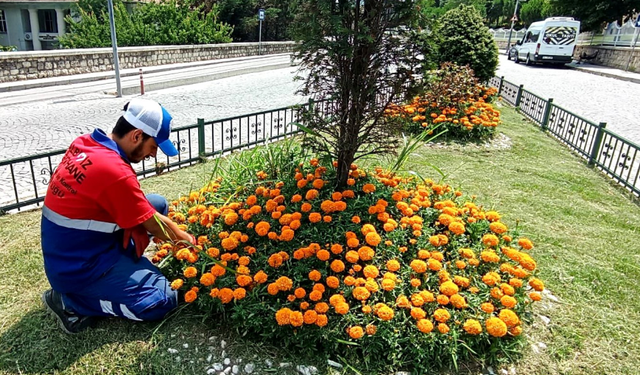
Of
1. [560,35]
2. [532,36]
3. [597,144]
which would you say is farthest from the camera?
[532,36]

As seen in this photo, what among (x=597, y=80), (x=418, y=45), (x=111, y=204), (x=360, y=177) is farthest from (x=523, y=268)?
(x=597, y=80)

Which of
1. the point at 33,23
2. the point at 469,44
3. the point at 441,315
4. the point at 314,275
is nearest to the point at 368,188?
the point at 314,275

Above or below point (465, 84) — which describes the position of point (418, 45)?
above

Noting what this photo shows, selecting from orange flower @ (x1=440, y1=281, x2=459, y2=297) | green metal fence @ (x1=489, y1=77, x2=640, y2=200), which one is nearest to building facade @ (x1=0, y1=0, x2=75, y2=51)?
green metal fence @ (x1=489, y1=77, x2=640, y2=200)

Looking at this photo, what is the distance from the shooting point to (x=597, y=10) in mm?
31297

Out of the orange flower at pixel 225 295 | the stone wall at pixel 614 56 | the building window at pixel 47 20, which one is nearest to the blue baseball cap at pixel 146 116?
the orange flower at pixel 225 295

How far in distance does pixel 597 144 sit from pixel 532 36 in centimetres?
2486

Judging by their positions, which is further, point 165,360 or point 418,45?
point 418,45

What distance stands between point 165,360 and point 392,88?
260cm

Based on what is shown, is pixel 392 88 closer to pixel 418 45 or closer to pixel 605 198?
pixel 418 45

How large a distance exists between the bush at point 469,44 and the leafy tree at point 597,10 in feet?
85.4

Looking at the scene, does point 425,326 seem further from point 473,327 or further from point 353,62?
point 353,62

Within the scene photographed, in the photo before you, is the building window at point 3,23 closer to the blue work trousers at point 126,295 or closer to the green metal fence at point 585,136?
the green metal fence at point 585,136

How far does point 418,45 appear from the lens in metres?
3.44
